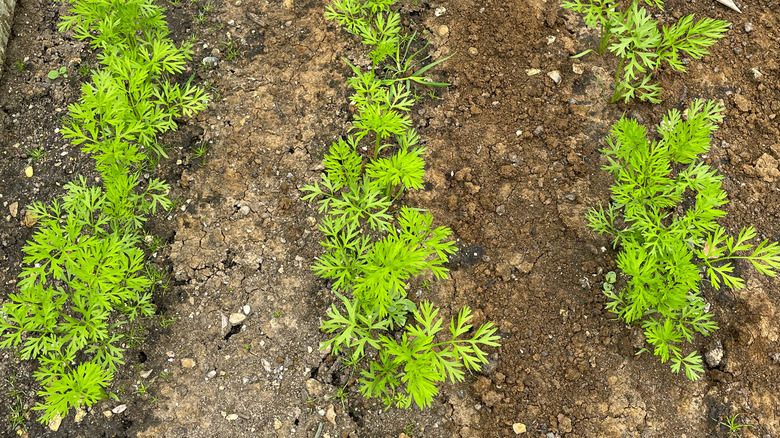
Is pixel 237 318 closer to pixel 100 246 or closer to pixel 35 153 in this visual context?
pixel 100 246

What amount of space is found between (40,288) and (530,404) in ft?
9.29

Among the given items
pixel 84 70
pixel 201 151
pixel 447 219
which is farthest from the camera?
pixel 84 70

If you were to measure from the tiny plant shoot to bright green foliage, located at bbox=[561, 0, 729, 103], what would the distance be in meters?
1.34

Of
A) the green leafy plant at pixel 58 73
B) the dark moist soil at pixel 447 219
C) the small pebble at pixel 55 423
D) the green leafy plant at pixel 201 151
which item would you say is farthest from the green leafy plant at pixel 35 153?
the small pebble at pixel 55 423

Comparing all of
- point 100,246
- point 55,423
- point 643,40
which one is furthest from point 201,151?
point 643,40

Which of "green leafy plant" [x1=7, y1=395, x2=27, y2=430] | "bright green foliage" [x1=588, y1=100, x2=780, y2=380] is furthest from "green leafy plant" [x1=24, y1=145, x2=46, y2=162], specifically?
"bright green foliage" [x1=588, y1=100, x2=780, y2=380]

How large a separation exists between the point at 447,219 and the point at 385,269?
963mm

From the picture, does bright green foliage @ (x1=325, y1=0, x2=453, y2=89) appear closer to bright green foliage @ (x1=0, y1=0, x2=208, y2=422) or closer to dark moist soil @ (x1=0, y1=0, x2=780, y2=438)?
dark moist soil @ (x1=0, y1=0, x2=780, y2=438)

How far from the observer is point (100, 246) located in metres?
3.04

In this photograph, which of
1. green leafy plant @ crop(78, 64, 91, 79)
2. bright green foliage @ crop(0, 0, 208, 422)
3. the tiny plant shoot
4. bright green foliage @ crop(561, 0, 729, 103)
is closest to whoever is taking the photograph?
the tiny plant shoot

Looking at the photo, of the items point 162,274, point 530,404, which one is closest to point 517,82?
point 530,404

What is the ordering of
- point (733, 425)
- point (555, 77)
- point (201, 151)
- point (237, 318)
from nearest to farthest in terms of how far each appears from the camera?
point (733, 425) < point (237, 318) < point (201, 151) < point (555, 77)

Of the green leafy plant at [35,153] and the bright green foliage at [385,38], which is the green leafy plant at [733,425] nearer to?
the bright green foliage at [385,38]

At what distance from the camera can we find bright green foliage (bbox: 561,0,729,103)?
3469 mm
